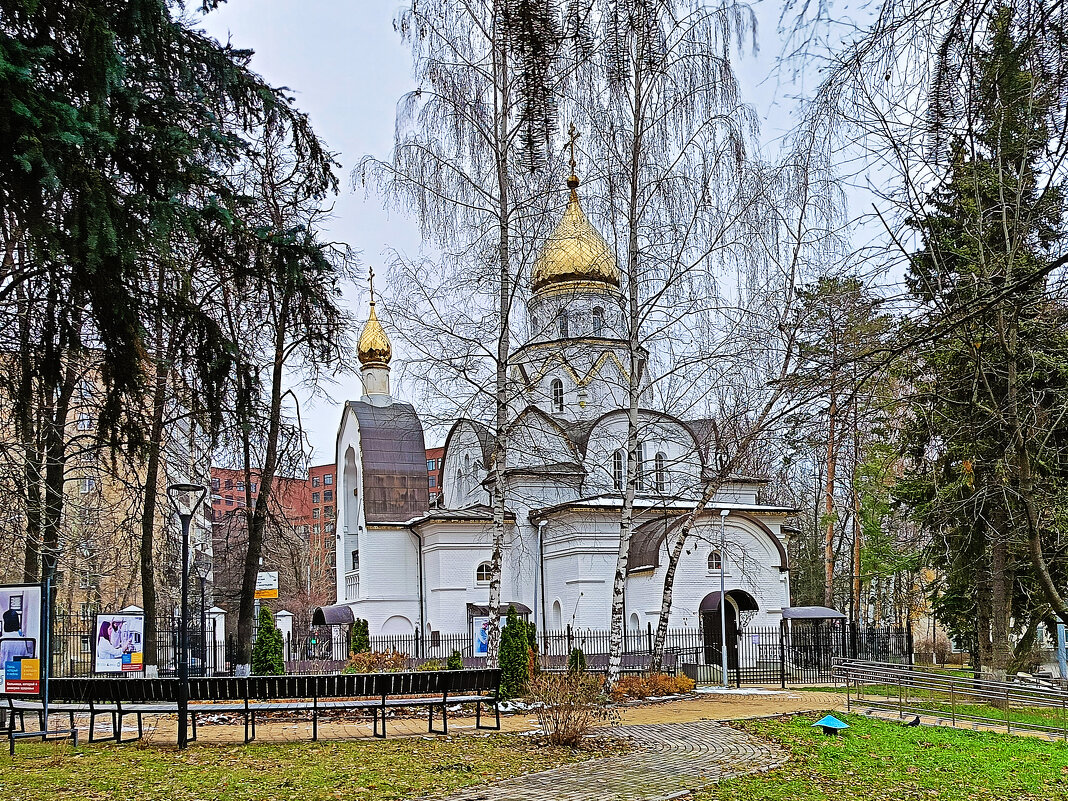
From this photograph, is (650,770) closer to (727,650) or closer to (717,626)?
(727,650)

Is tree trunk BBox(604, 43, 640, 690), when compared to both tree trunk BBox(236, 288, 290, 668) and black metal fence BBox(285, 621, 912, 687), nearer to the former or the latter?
black metal fence BBox(285, 621, 912, 687)

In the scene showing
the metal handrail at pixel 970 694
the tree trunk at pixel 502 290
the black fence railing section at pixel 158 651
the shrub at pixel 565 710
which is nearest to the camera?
the shrub at pixel 565 710

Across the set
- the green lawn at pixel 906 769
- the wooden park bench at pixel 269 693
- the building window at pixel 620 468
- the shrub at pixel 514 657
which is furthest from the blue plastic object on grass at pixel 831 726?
the building window at pixel 620 468

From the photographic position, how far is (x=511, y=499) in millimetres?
31750

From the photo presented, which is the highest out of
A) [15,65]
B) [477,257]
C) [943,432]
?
[477,257]

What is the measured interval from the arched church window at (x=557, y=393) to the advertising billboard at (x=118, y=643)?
1809cm

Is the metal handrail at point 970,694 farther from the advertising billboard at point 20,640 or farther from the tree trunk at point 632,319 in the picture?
the advertising billboard at point 20,640

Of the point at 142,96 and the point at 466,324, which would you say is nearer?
the point at 142,96

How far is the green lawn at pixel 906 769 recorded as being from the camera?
27.6 feet

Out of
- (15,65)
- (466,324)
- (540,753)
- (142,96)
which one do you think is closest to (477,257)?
(466,324)

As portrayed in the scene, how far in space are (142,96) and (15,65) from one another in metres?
1.11

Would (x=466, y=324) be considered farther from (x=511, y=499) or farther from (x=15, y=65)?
(x=511, y=499)

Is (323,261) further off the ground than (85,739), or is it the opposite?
(323,261)

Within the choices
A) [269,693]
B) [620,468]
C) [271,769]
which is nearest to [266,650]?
[269,693]
